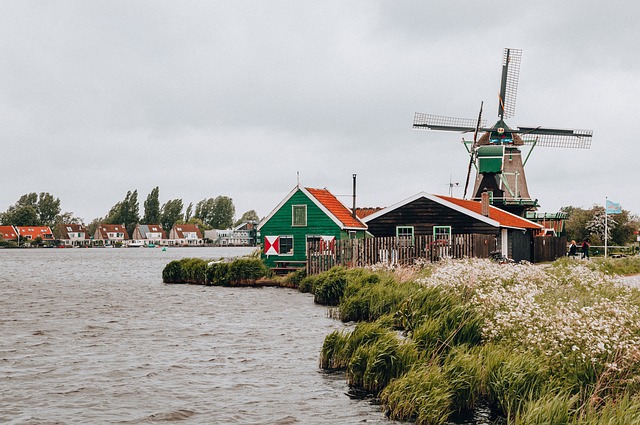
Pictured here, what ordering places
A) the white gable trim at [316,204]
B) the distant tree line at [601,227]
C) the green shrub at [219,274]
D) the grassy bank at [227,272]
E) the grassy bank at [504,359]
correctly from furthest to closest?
1. the distant tree line at [601,227]
2. the white gable trim at [316,204]
3. the green shrub at [219,274]
4. the grassy bank at [227,272]
5. the grassy bank at [504,359]

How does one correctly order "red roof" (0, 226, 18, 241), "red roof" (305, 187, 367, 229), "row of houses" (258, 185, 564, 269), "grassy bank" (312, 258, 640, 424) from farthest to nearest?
"red roof" (0, 226, 18, 241)
"red roof" (305, 187, 367, 229)
"row of houses" (258, 185, 564, 269)
"grassy bank" (312, 258, 640, 424)

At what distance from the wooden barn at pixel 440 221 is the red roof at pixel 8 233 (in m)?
163

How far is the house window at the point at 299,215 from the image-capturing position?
39.2 metres

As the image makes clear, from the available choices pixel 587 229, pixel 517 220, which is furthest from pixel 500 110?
pixel 517 220

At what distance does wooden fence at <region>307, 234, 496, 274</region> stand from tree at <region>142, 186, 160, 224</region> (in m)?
156

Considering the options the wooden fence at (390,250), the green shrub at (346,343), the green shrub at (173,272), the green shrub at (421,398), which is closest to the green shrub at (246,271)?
the wooden fence at (390,250)

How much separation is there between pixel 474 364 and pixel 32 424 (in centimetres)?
697

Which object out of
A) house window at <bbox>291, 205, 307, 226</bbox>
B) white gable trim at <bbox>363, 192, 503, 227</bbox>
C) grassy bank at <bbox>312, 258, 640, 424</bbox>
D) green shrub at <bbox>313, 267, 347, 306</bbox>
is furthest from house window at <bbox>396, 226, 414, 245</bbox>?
grassy bank at <bbox>312, 258, 640, 424</bbox>

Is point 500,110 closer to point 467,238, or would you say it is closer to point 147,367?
point 467,238

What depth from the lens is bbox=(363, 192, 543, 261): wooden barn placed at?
37312 millimetres

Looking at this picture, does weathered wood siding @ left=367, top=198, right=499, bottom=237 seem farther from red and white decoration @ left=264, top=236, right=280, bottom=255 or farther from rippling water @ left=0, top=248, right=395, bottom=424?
rippling water @ left=0, top=248, right=395, bottom=424

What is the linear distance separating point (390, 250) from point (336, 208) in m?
Answer: 8.08

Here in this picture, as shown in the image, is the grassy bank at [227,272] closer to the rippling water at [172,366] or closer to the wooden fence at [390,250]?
the wooden fence at [390,250]

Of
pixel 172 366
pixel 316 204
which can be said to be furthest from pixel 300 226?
pixel 172 366
